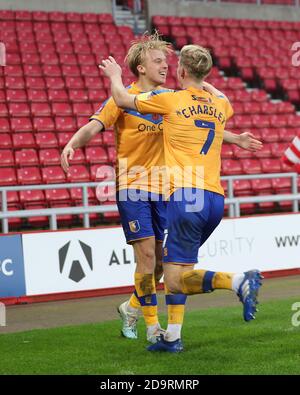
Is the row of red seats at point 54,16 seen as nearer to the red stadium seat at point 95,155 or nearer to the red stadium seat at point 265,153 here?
the red stadium seat at point 95,155

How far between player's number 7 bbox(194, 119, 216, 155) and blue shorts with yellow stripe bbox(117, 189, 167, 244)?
3.37ft

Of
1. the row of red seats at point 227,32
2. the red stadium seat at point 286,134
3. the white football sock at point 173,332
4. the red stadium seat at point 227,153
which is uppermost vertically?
the row of red seats at point 227,32

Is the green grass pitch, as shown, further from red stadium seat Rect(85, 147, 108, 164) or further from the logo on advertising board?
red stadium seat Rect(85, 147, 108, 164)

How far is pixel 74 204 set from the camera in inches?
577

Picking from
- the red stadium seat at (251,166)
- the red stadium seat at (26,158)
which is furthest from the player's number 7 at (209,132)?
the red stadium seat at (251,166)

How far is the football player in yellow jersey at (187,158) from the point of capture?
5.72 m

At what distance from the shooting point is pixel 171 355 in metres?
6.00

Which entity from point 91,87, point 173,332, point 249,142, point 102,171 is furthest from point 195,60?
point 91,87

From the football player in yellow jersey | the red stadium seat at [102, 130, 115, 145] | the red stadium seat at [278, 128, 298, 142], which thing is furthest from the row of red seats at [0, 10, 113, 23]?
the football player in yellow jersey

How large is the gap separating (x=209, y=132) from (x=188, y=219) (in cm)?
67

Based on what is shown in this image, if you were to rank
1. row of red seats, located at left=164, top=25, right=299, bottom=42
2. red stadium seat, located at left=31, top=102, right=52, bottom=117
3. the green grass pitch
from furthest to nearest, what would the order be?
1. row of red seats, located at left=164, top=25, right=299, bottom=42
2. red stadium seat, located at left=31, top=102, right=52, bottom=117
3. the green grass pitch

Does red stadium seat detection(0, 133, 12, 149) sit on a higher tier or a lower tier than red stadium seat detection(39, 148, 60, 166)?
higher

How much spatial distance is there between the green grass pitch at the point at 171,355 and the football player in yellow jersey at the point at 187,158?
571 mm

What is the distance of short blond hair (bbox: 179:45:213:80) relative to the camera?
573 cm
